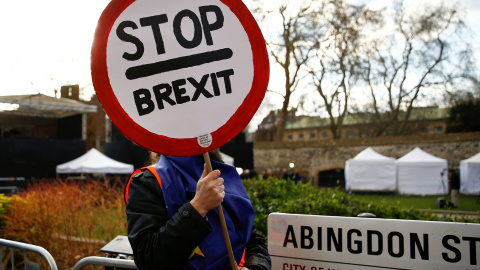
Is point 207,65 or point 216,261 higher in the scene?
point 207,65

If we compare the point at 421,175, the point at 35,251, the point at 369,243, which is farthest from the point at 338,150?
the point at 35,251

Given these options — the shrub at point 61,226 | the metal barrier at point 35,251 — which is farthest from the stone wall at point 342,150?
the metal barrier at point 35,251

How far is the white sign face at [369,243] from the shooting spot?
82.4 inches

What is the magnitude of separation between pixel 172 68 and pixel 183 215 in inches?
23.3

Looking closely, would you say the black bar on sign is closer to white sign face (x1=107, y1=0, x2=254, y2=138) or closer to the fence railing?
white sign face (x1=107, y1=0, x2=254, y2=138)

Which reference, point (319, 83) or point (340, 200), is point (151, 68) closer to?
point (340, 200)

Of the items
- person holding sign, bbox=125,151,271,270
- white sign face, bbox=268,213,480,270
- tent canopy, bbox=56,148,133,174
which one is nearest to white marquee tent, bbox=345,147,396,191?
tent canopy, bbox=56,148,133,174

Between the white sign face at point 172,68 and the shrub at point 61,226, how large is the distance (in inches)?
183

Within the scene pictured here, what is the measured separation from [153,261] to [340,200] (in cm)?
328

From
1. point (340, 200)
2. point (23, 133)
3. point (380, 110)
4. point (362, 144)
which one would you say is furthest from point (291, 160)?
point (340, 200)

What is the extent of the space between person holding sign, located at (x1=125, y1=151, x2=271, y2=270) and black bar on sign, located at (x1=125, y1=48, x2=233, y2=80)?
0.39m

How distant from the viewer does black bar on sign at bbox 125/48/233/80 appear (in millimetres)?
1563

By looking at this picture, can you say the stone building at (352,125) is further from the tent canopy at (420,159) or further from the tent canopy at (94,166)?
the tent canopy at (94,166)

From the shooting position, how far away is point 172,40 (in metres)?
1.58
